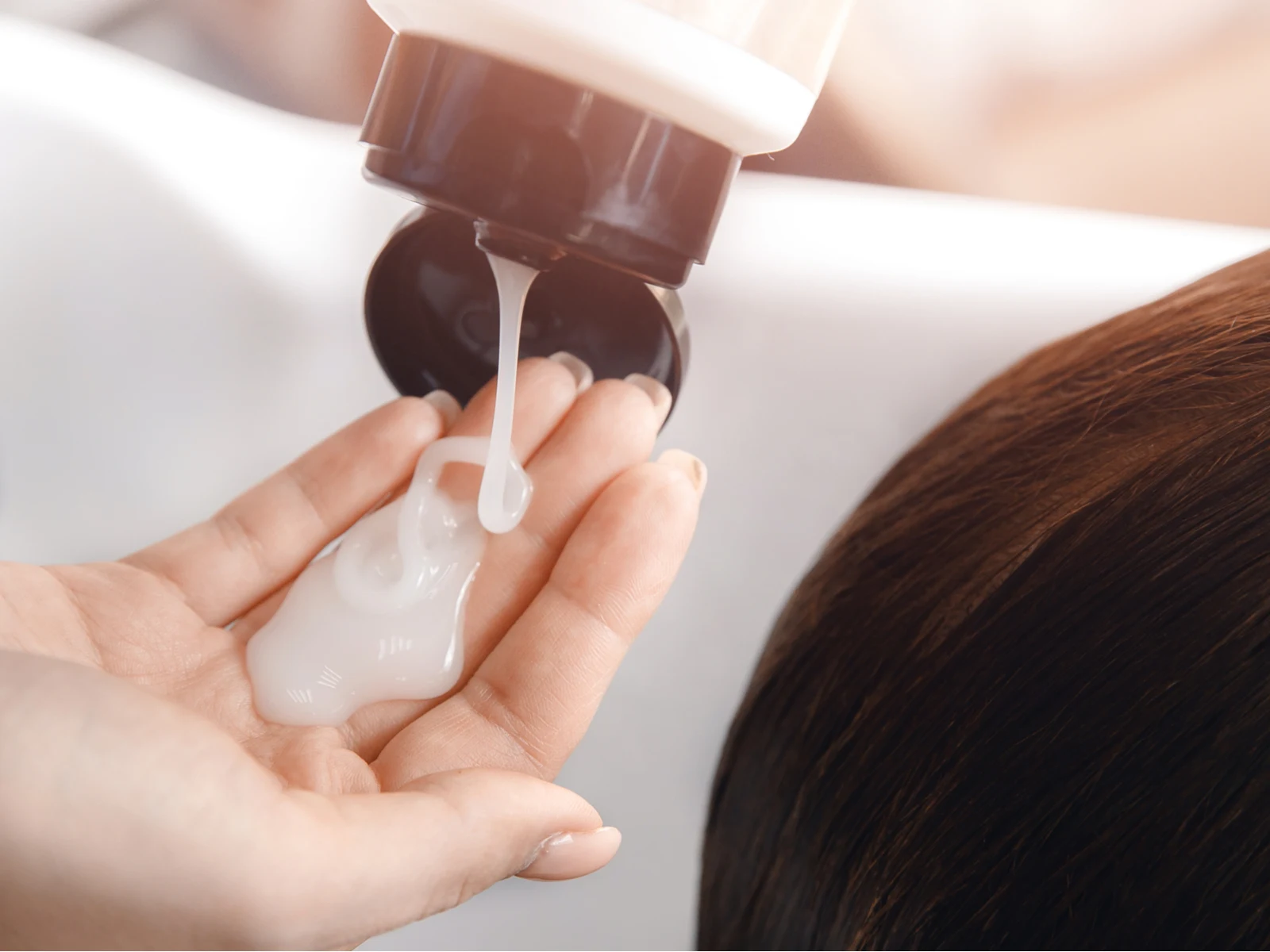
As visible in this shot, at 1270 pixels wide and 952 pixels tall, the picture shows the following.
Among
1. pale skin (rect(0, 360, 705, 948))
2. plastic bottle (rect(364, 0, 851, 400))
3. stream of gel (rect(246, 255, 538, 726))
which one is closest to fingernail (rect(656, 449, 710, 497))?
pale skin (rect(0, 360, 705, 948))

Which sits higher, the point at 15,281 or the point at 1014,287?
the point at 1014,287

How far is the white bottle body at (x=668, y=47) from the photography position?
0.43 m

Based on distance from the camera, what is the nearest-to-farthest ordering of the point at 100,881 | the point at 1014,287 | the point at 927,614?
the point at 100,881, the point at 927,614, the point at 1014,287

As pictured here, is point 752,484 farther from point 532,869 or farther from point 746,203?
point 532,869

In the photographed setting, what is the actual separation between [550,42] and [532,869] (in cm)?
42

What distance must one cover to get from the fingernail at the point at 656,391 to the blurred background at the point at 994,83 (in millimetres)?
243

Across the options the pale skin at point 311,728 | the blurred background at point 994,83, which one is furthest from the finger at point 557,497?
the blurred background at point 994,83

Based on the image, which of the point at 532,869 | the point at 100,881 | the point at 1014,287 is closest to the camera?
the point at 100,881

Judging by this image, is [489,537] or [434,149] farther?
[489,537]

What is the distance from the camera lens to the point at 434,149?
0.48 meters

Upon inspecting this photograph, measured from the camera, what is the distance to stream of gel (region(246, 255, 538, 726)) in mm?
637

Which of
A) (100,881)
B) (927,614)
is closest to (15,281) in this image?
(100,881)

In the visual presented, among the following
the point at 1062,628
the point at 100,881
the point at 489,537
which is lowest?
the point at 100,881

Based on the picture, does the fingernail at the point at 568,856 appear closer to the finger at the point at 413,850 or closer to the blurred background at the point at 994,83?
the finger at the point at 413,850
